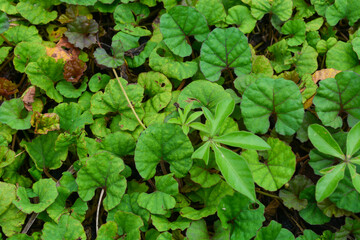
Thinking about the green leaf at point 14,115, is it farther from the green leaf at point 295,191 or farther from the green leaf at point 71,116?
the green leaf at point 295,191

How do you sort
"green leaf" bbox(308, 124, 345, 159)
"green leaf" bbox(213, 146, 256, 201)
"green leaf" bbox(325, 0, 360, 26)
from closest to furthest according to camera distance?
1. "green leaf" bbox(213, 146, 256, 201)
2. "green leaf" bbox(308, 124, 345, 159)
3. "green leaf" bbox(325, 0, 360, 26)

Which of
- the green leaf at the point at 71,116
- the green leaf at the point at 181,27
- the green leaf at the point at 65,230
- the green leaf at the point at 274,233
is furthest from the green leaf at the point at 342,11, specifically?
the green leaf at the point at 65,230

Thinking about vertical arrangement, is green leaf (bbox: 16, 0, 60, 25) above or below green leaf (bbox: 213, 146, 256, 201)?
above

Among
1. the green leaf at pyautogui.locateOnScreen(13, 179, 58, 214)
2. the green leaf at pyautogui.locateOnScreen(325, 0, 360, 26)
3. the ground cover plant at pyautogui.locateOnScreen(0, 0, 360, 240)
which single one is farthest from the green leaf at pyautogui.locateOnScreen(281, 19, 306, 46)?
the green leaf at pyautogui.locateOnScreen(13, 179, 58, 214)

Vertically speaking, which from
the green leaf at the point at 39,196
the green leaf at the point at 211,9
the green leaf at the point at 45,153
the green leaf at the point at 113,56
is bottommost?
the green leaf at the point at 39,196

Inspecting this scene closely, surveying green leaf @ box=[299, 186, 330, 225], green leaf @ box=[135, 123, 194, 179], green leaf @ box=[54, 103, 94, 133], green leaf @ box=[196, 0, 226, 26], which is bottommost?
green leaf @ box=[299, 186, 330, 225]

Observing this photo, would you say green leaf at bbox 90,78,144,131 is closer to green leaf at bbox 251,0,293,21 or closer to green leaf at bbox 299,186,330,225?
green leaf at bbox 251,0,293,21

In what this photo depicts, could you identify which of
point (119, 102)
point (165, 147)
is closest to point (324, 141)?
point (165, 147)

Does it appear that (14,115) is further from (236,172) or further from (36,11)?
(236,172)
